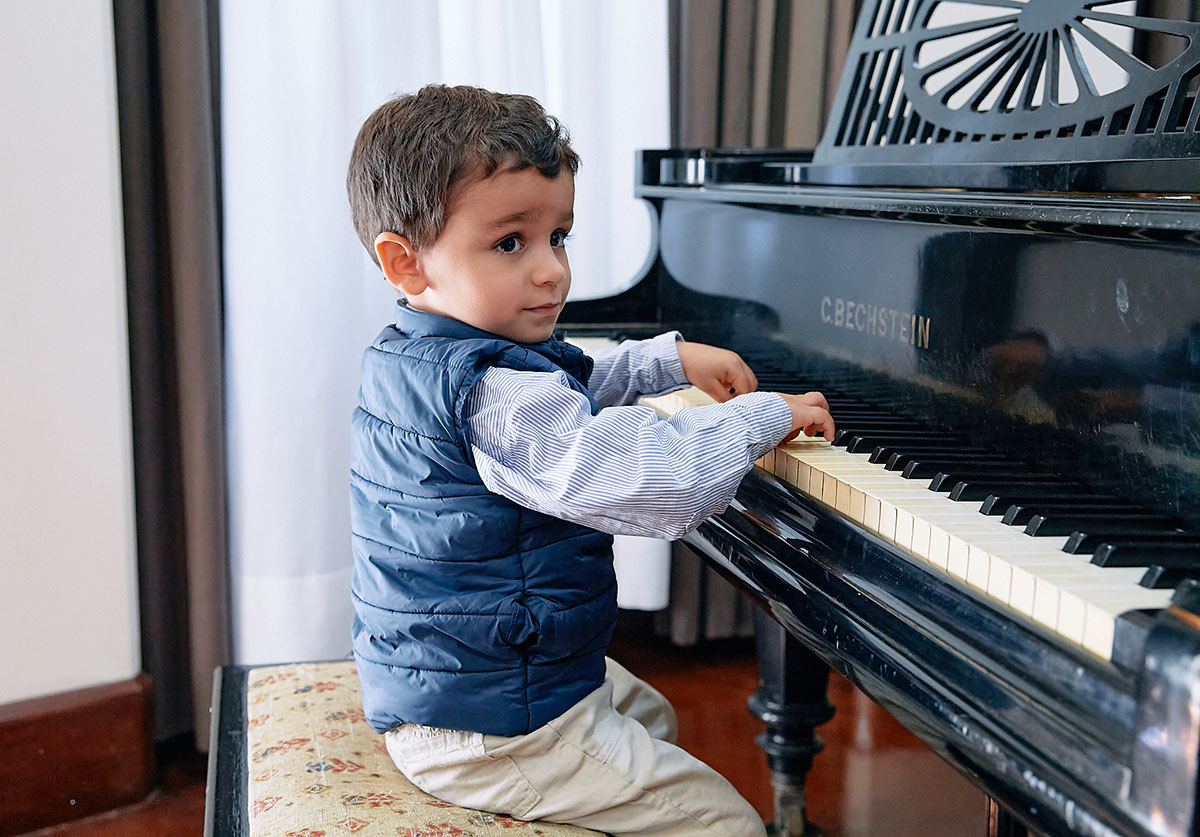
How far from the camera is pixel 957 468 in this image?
43.6 inches

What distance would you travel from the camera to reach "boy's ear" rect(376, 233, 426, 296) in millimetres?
1174

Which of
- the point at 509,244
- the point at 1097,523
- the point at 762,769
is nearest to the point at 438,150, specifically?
the point at 509,244

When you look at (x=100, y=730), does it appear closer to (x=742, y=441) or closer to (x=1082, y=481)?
(x=742, y=441)

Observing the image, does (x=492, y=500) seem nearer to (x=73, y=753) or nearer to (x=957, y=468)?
(x=957, y=468)

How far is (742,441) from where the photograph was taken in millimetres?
1073

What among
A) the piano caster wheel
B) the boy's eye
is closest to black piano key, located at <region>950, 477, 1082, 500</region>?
the boy's eye

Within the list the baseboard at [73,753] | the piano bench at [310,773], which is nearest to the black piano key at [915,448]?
the piano bench at [310,773]

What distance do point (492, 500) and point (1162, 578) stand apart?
600 millimetres

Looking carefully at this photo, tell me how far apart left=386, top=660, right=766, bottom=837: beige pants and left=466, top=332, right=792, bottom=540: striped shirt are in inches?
9.4

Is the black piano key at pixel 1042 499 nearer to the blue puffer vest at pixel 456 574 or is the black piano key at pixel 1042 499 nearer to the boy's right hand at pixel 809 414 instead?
the boy's right hand at pixel 809 414

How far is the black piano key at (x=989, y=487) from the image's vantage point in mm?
1011

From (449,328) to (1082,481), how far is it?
2.05ft

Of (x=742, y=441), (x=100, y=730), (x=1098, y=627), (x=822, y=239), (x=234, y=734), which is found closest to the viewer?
(x=1098, y=627)

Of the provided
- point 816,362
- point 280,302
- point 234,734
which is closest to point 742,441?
point 816,362
